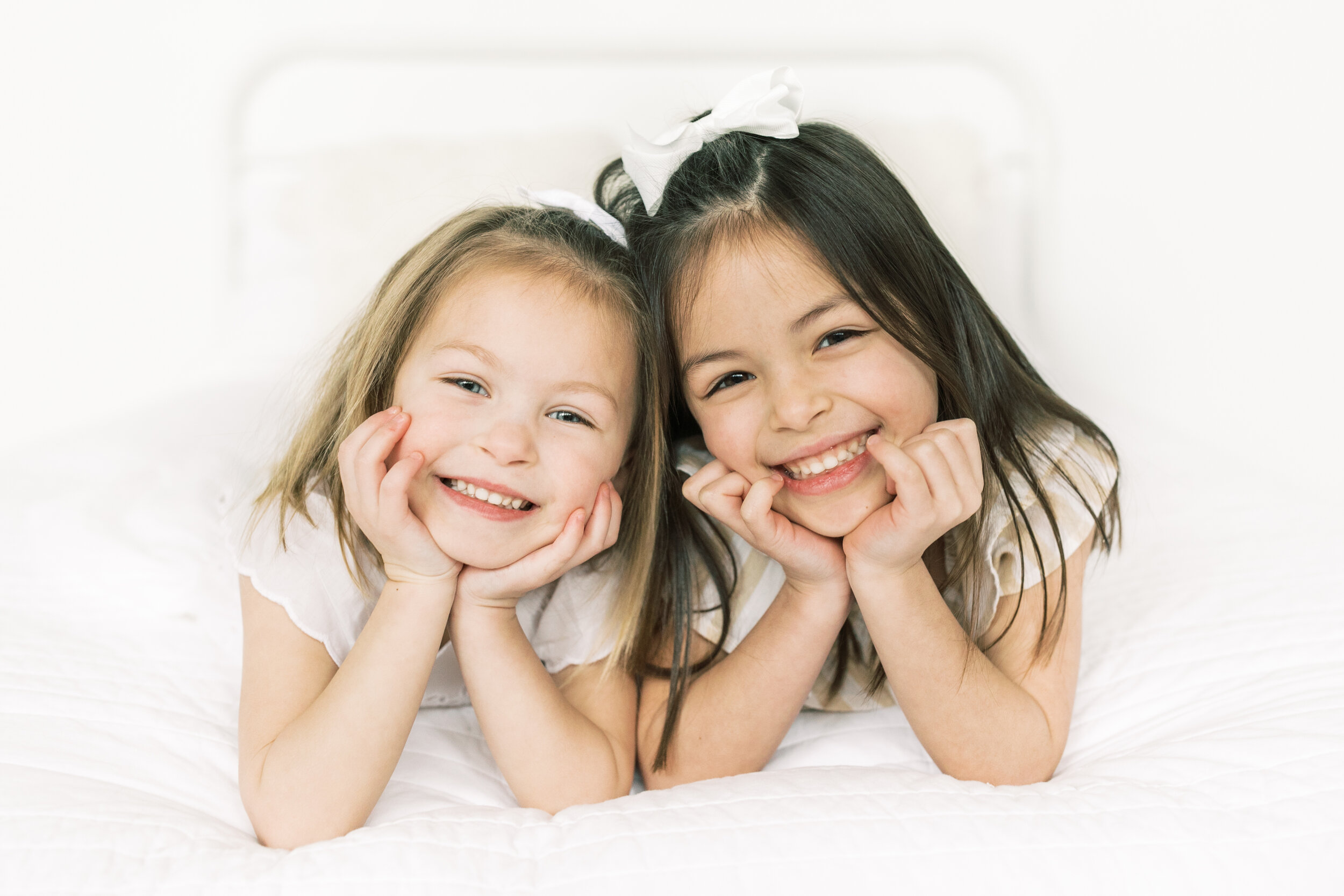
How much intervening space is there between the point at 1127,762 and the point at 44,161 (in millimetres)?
2053

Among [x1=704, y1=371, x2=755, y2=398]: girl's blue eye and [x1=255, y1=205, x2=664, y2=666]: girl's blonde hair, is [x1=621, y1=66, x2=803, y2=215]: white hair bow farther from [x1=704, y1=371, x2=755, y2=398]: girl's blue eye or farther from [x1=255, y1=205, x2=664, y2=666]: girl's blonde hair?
[x1=704, y1=371, x2=755, y2=398]: girl's blue eye

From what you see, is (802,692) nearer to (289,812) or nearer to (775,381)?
(775,381)

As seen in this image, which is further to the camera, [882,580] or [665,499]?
[665,499]

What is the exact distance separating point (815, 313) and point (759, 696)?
1.19 ft

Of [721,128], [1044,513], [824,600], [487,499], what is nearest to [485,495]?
[487,499]

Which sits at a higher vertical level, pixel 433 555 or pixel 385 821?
pixel 433 555

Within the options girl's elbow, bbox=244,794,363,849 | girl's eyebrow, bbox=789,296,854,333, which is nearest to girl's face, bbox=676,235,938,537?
girl's eyebrow, bbox=789,296,854,333

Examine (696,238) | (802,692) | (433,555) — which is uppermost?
(696,238)

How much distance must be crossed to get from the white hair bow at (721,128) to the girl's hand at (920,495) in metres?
0.34

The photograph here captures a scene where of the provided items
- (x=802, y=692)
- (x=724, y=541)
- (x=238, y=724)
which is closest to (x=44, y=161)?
(x=238, y=724)

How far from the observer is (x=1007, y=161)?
190cm

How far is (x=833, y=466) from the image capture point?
0.94 meters

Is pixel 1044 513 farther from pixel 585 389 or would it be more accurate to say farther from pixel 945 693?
pixel 585 389

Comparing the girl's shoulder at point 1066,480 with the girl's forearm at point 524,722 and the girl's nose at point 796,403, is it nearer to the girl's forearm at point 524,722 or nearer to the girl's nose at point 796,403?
the girl's nose at point 796,403
